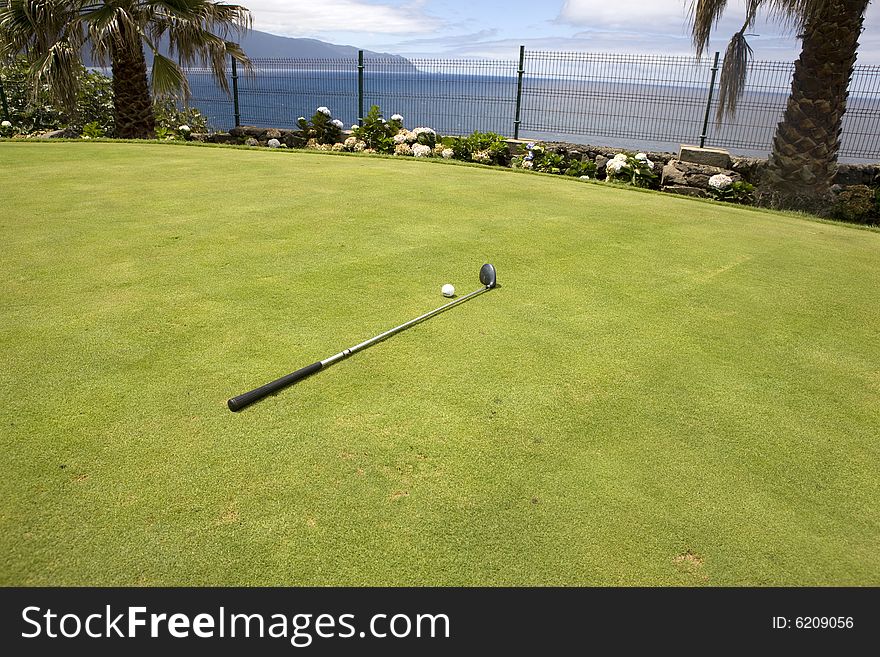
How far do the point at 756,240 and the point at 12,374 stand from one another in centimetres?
646

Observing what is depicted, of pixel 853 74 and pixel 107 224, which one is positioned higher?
pixel 853 74

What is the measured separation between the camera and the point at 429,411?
9.22 feet

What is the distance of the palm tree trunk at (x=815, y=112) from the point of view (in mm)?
7992

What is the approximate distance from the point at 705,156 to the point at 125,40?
36.2ft

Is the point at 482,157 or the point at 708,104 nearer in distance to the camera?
the point at 708,104

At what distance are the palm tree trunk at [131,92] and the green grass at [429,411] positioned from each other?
7648mm

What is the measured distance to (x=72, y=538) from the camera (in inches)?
77.5

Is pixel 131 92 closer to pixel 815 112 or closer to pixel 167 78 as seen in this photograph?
pixel 167 78

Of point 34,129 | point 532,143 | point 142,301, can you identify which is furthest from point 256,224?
point 34,129

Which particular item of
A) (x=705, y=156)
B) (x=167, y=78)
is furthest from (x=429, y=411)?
(x=167, y=78)

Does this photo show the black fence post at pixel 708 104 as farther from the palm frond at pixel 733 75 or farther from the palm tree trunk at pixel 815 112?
the palm tree trunk at pixel 815 112

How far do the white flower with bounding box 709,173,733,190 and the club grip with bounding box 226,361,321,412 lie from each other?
8.50 metres
